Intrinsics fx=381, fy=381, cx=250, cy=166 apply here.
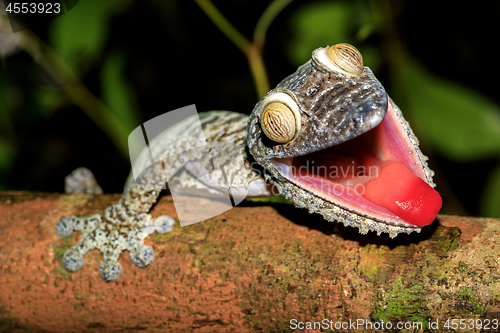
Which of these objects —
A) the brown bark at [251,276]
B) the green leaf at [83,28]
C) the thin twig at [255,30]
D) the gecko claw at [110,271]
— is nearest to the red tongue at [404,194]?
the brown bark at [251,276]

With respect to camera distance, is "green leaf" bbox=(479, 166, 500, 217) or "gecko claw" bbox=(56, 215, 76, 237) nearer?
"gecko claw" bbox=(56, 215, 76, 237)

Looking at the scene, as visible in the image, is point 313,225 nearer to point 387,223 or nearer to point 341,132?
point 387,223

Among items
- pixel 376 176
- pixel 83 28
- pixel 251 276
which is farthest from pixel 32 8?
pixel 376 176

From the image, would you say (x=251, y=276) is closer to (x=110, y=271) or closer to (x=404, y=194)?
(x=404, y=194)

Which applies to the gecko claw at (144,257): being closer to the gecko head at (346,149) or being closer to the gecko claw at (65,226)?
the gecko claw at (65,226)

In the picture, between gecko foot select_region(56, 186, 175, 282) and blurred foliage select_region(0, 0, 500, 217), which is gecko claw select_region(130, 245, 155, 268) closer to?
gecko foot select_region(56, 186, 175, 282)

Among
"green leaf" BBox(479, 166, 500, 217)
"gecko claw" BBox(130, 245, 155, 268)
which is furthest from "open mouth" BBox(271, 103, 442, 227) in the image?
"green leaf" BBox(479, 166, 500, 217)

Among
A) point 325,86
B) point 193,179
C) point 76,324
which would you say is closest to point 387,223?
point 325,86
